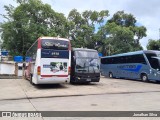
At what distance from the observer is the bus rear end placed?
16125mm

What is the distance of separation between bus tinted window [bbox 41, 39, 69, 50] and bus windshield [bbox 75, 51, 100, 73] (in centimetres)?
257

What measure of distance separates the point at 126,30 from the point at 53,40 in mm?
36499

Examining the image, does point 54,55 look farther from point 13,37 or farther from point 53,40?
point 13,37

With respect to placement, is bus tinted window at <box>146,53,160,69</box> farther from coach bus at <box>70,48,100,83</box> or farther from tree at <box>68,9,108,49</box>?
tree at <box>68,9,108,49</box>

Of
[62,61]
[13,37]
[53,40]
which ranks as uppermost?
[13,37]

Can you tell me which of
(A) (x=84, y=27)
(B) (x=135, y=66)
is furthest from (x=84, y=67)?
(A) (x=84, y=27)

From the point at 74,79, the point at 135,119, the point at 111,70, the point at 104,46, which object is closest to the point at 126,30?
the point at 104,46

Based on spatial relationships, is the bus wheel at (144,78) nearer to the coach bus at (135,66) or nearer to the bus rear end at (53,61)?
the coach bus at (135,66)

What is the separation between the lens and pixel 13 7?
1750 inches

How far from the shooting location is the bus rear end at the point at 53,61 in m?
16.1

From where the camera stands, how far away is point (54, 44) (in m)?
16.7

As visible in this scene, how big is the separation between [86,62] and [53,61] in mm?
3741

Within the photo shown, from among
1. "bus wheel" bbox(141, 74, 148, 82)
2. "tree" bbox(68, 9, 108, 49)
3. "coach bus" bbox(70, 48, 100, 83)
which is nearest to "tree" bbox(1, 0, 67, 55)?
"tree" bbox(68, 9, 108, 49)

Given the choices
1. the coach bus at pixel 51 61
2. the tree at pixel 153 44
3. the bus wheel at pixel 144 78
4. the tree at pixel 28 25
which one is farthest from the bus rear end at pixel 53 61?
the tree at pixel 153 44
